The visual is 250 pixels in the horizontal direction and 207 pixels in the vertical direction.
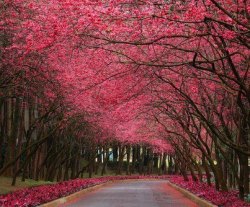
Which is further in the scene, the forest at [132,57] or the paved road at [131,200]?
the paved road at [131,200]

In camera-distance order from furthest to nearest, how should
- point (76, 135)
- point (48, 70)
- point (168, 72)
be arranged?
1. point (76, 135)
2. point (168, 72)
3. point (48, 70)

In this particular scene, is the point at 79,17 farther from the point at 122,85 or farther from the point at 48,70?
the point at 122,85

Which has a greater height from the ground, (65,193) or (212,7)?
(212,7)

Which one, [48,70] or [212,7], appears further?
[48,70]

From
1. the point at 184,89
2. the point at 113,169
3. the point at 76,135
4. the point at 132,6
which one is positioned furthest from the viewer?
the point at 113,169

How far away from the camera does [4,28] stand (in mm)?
15609

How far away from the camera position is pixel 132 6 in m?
12.9

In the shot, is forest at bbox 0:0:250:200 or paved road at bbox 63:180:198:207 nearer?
forest at bbox 0:0:250:200

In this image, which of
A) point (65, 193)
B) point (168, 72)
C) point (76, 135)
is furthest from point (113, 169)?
point (168, 72)

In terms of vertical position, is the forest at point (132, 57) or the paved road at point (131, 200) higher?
the forest at point (132, 57)

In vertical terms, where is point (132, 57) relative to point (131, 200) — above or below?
above

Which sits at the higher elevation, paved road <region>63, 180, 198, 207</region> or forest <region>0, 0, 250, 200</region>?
forest <region>0, 0, 250, 200</region>

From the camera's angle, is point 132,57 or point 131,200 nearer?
point 132,57

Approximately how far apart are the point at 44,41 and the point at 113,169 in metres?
67.6
